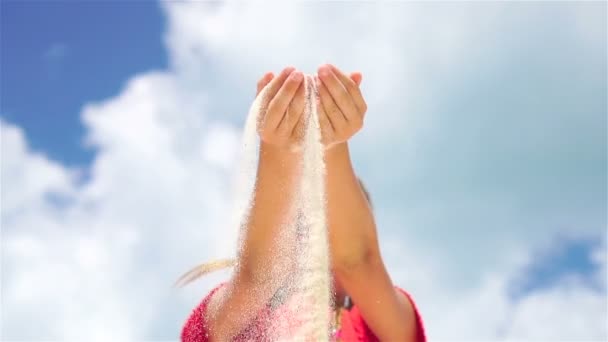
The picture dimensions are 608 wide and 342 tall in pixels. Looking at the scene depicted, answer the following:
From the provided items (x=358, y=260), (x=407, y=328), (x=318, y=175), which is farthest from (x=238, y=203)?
(x=407, y=328)

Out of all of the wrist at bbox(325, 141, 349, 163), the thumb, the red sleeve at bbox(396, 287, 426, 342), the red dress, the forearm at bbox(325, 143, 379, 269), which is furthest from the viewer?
the red sleeve at bbox(396, 287, 426, 342)

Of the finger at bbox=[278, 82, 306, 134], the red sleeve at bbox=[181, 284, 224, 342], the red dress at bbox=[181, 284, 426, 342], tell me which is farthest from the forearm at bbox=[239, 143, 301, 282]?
the red sleeve at bbox=[181, 284, 224, 342]

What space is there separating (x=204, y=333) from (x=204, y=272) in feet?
1.35

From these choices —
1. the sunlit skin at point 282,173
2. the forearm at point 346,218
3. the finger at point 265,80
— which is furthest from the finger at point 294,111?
the forearm at point 346,218

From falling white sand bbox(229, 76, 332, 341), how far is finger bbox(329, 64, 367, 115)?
0.50ft

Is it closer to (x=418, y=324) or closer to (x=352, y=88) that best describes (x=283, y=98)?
(x=352, y=88)

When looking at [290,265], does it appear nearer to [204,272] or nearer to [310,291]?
[310,291]

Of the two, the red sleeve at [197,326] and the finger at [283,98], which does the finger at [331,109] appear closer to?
the finger at [283,98]

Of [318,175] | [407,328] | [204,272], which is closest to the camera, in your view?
[318,175]

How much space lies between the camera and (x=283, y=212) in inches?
115

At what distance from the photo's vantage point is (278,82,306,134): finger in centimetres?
291

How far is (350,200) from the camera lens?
3369mm

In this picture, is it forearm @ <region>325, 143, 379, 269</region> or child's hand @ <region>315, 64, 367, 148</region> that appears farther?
forearm @ <region>325, 143, 379, 269</region>

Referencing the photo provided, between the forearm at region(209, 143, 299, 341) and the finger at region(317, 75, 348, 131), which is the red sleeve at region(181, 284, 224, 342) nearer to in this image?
the forearm at region(209, 143, 299, 341)
